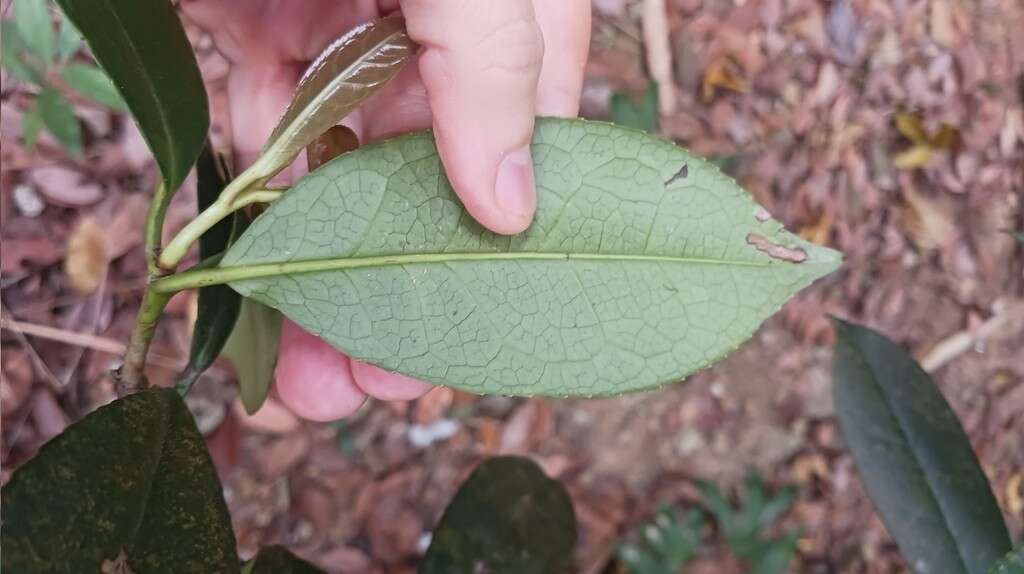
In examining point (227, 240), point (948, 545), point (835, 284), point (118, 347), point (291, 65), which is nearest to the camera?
point (227, 240)

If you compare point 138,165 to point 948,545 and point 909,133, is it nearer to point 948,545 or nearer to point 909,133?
point 948,545

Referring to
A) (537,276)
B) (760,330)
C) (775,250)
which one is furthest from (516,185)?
(760,330)

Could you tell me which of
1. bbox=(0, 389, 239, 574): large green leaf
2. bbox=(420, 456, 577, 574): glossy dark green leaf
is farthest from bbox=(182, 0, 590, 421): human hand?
bbox=(0, 389, 239, 574): large green leaf

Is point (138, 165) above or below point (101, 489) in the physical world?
below

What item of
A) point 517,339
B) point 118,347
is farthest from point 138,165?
point 517,339

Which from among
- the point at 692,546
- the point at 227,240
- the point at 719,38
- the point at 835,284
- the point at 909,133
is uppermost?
the point at 227,240

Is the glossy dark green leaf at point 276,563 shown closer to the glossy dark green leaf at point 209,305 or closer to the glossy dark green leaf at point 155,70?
the glossy dark green leaf at point 209,305

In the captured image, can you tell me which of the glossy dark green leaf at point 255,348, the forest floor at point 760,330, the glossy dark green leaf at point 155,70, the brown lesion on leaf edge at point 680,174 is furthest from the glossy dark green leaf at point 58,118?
the brown lesion on leaf edge at point 680,174

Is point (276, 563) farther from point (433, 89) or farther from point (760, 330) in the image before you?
point (760, 330)
